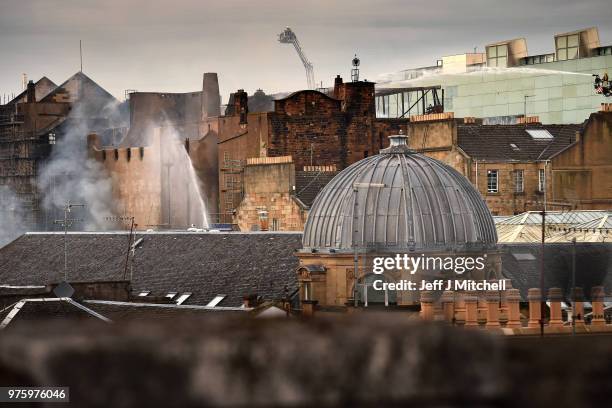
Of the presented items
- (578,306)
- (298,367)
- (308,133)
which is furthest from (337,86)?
(298,367)

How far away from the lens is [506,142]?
122938mm

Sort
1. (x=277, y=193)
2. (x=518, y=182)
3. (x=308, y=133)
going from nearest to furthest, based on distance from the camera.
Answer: (x=277, y=193), (x=518, y=182), (x=308, y=133)

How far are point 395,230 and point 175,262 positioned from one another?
2225 cm

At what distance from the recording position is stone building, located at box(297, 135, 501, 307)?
254 feet

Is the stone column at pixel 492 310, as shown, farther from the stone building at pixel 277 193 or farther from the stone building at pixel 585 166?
the stone building at pixel 585 166

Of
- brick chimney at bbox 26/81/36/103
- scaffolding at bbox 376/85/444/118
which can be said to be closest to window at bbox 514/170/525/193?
scaffolding at bbox 376/85/444/118

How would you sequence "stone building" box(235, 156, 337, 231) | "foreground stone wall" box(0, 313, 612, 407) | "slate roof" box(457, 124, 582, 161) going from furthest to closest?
"slate roof" box(457, 124, 582, 161) < "stone building" box(235, 156, 337, 231) < "foreground stone wall" box(0, 313, 612, 407)

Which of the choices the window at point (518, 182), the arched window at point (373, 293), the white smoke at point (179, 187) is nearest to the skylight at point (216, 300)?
the arched window at point (373, 293)

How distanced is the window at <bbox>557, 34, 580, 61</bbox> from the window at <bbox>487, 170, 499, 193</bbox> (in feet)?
150

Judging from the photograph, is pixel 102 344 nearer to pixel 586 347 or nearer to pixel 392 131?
pixel 586 347

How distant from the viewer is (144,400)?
7539mm

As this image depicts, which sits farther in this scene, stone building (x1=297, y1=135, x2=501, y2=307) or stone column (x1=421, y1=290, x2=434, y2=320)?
stone building (x1=297, y1=135, x2=501, y2=307)

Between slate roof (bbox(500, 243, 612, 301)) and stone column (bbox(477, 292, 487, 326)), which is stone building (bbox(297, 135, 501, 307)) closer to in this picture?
slate roof (bbox(500, 243, 612, 301))

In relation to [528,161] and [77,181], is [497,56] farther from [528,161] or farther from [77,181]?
[528,161]
